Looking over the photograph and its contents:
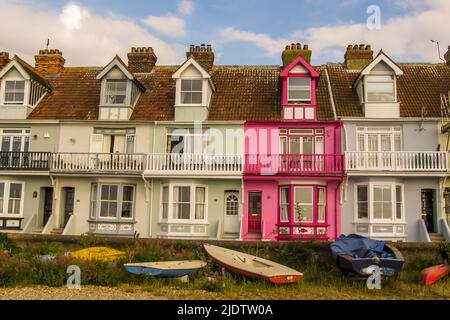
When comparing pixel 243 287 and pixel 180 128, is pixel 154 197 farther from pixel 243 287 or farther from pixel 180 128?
pixel 243 287

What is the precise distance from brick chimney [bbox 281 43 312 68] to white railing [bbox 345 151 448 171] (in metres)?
7.33

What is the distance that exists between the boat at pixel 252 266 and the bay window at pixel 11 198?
13.2m

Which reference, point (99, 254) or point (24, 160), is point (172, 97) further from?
point (99, 254)

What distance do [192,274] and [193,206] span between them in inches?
346

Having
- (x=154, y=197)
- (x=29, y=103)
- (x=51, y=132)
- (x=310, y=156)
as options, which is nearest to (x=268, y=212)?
(x=310, y=156)

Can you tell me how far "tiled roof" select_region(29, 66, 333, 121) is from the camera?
79.2 feet

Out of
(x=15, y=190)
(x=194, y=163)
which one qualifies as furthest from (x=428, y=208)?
(x=15, y=190)

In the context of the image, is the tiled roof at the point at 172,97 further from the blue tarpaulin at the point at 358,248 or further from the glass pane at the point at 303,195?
the blue tarpaulin at the point at 358,248

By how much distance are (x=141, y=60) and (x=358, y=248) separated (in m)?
A: 19.2

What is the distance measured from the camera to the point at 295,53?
26.4 meters

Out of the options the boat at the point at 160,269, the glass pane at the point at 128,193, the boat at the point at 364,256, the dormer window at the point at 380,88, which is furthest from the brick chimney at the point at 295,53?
the boat at the point at 160,269

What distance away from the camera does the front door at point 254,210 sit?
2316cm

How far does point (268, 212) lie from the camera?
22.8 metres

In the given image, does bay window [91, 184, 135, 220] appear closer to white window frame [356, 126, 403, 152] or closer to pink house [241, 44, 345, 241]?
pink house [241, 44, 345, 241]
